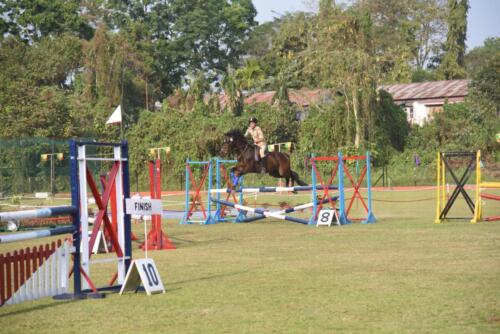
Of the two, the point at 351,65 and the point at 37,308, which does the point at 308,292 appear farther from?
the point at 351,65

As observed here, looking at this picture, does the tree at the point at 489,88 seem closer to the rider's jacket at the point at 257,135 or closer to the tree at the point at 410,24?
the tree at the point at 410,24

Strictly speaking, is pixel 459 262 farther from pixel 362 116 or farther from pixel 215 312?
pixel 362 116

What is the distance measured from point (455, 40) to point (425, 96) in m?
16.2

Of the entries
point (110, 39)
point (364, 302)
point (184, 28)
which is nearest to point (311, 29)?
point (110, 39)

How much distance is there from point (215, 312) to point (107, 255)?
904 cm

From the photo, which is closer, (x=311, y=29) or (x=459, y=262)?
(x=459, y=262)

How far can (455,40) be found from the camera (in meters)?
84.7

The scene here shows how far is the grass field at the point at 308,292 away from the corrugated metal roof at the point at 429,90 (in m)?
51.2

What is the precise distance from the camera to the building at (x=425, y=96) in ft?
229

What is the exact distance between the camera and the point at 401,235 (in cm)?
2084

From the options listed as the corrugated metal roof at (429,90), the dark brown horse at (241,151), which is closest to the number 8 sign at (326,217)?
the dark brown horse at (241,151)

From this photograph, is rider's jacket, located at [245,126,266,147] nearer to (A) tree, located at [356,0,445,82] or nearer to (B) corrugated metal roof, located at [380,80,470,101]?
(B) corrugated metal roof, located at [380,80,470,101]

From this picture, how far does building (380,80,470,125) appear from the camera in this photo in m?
69.9

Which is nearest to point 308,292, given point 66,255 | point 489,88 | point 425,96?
point 66,255
